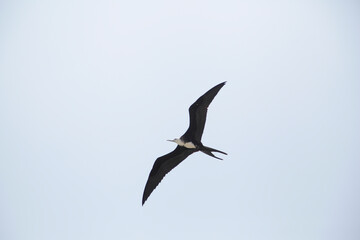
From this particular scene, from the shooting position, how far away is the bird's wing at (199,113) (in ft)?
36.7

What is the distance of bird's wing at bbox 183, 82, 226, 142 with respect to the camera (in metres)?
11.2

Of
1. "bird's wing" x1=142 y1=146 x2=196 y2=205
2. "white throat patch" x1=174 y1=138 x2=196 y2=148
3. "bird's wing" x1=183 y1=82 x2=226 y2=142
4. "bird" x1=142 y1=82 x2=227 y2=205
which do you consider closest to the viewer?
"bird's wing" x1=183 y1=82 x2=226 y2=142

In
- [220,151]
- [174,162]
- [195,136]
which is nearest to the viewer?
[220,151]

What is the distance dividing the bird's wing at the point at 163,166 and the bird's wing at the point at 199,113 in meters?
0.69

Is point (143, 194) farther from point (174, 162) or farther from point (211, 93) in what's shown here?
point (211, 93)

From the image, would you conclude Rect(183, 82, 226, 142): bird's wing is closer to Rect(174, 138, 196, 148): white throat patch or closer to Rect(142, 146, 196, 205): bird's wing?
Rect(174, 138, 196, 148): white throat patch

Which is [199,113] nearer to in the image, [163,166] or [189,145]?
[189,145]

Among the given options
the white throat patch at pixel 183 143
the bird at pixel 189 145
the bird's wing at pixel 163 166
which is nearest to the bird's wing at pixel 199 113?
the bird at pixel 189 145

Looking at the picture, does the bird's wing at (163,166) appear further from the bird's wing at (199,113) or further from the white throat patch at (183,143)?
the bird's wing at (199,113)

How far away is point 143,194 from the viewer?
496 inches

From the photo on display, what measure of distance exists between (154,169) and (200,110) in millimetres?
2275

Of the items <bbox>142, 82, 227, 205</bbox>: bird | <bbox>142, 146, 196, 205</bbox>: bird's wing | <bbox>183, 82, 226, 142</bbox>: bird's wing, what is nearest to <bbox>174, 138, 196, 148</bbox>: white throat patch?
<bbox>142, 82, 227, 205</bbox>: bird

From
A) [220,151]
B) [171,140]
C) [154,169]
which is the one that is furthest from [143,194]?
[220,151]

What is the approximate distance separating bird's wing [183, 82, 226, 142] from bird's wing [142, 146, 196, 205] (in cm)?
69
